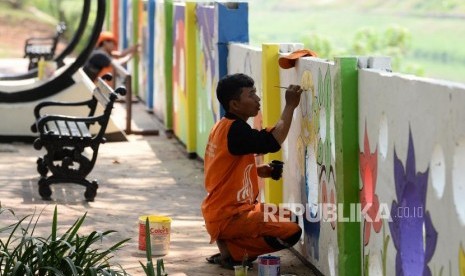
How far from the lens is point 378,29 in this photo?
4169 cm

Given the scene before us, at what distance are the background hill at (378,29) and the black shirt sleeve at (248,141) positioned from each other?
19877 mm

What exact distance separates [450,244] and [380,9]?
5545 centimetres

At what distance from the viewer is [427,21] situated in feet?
171

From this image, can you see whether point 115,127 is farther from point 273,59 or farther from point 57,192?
point 273,59

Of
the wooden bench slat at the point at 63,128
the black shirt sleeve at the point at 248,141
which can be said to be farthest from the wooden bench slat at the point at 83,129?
the black shirt sleeve at the point at 248,141

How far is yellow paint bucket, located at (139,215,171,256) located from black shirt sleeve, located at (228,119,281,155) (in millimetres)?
852

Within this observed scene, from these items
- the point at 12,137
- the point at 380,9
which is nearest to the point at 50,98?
the point at 12,137

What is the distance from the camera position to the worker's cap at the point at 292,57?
845 centimetres

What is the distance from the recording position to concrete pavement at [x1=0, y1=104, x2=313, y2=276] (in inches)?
336

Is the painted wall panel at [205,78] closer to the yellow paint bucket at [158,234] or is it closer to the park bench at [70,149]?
the park bench at [70,149]

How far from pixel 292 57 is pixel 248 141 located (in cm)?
84

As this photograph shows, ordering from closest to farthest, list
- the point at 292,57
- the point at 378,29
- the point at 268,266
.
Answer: the point at 268,266 → the point at 292,57 → the point at 378,29

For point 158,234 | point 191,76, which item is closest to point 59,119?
point 191,76
